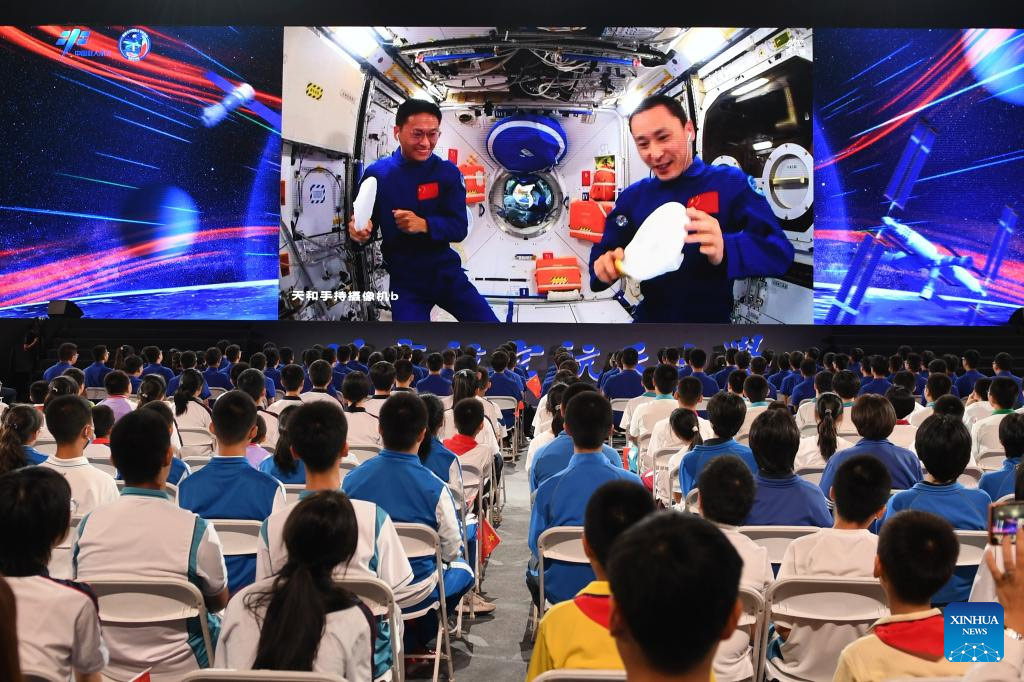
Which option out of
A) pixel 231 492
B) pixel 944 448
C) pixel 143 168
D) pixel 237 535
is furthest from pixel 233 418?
pixel 143 168

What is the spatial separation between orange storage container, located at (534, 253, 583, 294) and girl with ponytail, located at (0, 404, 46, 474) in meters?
9.77

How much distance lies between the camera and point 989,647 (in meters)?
1.92

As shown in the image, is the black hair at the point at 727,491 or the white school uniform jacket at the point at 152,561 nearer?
the white school uniform jacket at the point at 152,561

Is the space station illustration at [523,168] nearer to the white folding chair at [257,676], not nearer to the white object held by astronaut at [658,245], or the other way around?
the white object held by astronaut at [658,245]

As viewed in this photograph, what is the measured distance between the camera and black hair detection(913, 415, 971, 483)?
349 cm

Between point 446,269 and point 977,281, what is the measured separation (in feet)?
26.8

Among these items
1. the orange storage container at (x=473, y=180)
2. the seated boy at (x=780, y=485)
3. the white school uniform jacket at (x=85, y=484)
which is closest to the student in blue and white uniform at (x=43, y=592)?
the white school uniform jacket at (x=85, y=484)

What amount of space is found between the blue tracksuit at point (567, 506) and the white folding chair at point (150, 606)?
4.26ft

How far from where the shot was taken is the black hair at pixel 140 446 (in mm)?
2977

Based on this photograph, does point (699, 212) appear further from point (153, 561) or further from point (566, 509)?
point (153, 561)

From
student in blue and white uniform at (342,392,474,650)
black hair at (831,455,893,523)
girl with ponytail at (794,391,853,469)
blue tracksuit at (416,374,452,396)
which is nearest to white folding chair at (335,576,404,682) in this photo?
student in blue and white uniform at (342,392,474,650)

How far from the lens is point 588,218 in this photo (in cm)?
1362

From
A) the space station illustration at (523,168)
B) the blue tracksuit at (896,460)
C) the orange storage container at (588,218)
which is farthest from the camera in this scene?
the orange storage container at (588,218)

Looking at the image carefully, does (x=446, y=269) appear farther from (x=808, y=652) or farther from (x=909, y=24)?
(x=808, y=652)
